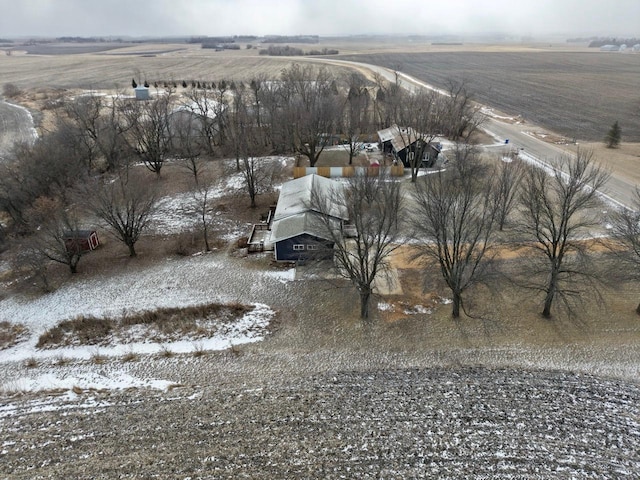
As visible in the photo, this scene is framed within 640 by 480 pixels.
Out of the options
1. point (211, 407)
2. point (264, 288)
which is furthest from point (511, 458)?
point (264, 288)

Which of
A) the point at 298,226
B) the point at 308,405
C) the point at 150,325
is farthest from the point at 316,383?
the point at 298,226

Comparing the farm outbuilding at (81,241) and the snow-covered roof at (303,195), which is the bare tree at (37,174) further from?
the snow-covered roof at (303,195)

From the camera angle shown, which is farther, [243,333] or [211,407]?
[243,333]

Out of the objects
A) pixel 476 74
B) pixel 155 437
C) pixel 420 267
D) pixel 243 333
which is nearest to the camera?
pixel 155 437

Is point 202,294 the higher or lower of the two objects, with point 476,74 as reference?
lower

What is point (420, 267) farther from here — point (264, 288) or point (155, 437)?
point (155, 437)

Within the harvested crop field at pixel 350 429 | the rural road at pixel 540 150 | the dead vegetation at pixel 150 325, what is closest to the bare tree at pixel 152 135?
the dead vegetation at pixel 150 325
